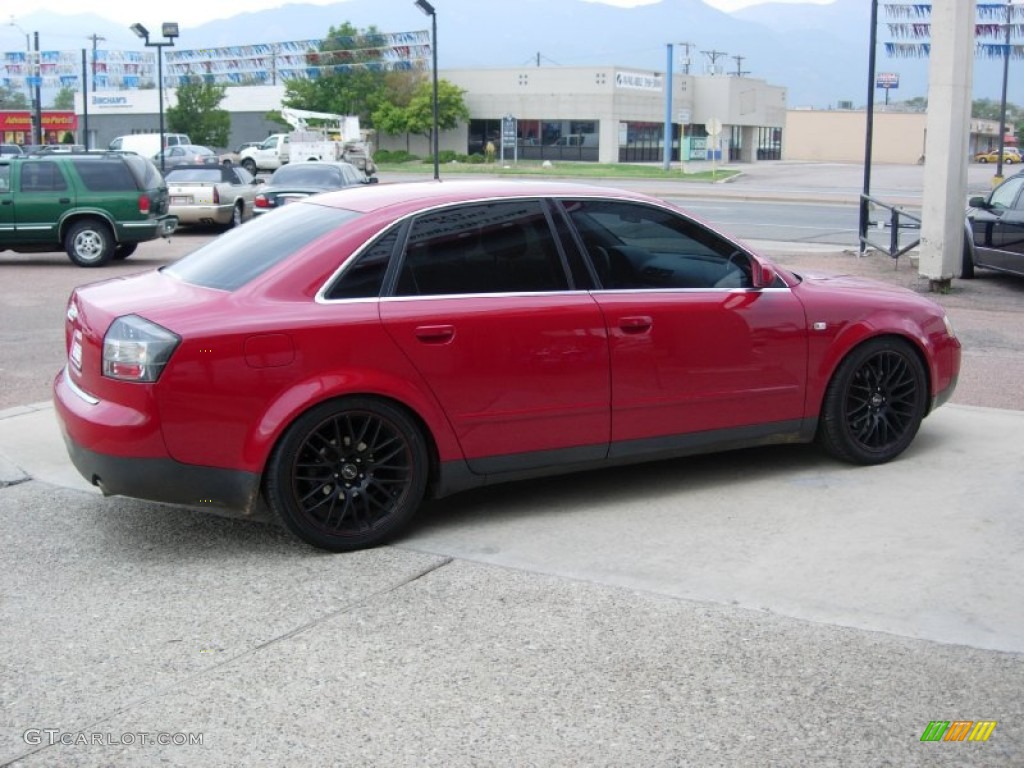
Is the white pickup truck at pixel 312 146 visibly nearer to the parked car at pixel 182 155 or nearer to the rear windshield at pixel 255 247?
the parked car at pixel 182 155

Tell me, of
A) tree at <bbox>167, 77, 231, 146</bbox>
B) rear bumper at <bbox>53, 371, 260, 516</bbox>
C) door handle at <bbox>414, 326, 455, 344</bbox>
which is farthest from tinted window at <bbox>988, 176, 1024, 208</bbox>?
tree at <bbox>167, 77, 231, 146</bbox>

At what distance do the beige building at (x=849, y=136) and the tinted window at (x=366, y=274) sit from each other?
9731 centimetres

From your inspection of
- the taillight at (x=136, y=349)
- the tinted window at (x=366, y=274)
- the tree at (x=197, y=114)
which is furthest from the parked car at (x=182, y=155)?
the taillight at (x=136, y=349)

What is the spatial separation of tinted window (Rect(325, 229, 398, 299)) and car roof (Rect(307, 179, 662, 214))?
23 centimetres

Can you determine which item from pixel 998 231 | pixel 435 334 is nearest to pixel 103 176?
pixel 998 231

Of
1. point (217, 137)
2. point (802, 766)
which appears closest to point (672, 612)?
point (802, 766)

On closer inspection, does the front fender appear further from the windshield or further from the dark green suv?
the windshield

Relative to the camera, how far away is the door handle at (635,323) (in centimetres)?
606

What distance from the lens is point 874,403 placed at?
22.6 ft

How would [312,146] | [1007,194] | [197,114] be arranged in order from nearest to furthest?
[1007,194] → [312,146] → [197,114]

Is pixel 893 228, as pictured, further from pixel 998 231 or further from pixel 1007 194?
pixel 998 231

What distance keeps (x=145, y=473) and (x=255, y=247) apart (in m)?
1.34

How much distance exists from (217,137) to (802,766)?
244 ft

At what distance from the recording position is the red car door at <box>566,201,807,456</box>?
612 cm
